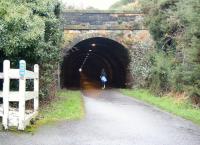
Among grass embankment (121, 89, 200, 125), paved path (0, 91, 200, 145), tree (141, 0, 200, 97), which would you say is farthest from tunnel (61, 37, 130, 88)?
paved path (0, 91, 200, 145)

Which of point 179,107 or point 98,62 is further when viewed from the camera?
point 98,62

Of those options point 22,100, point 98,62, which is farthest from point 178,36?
point 98,62

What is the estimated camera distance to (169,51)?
23922 mm

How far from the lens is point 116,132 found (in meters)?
10.8

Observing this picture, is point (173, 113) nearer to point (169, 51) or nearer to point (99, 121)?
point (99, 121)

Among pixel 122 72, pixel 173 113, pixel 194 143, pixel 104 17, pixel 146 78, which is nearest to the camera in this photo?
pixel 194 143

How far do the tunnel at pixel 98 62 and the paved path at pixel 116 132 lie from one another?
1534 centimetres

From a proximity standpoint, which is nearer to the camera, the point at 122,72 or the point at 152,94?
the point at 152,94

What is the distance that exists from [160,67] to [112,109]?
7352 mm

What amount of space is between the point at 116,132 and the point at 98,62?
139ft

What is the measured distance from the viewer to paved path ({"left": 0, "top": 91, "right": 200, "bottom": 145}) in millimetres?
9414

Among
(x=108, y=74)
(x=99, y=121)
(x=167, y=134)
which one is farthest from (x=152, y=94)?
(x=108, y=74)

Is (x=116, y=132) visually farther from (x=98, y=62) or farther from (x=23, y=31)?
(x=98, y=62)

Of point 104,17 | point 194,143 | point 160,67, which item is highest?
point 104,17
